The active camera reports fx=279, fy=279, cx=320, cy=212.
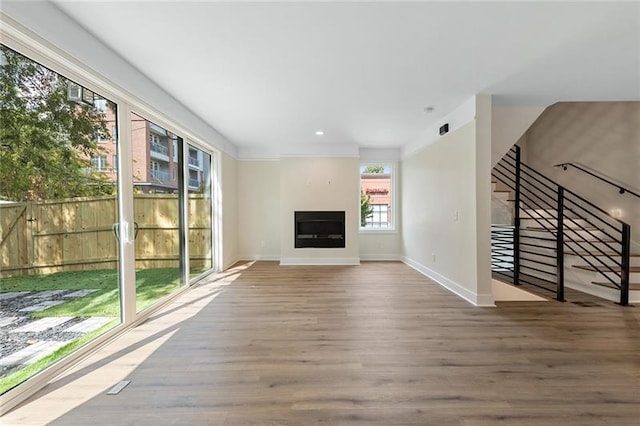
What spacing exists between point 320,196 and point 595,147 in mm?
4854

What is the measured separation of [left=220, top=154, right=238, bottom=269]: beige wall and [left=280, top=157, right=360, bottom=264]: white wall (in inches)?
41.8

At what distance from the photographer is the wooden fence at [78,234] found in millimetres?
1816

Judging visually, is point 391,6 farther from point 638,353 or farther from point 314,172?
point 314,172

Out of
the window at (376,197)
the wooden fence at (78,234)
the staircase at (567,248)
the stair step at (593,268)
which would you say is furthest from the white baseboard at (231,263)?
the stair step at (593,268)

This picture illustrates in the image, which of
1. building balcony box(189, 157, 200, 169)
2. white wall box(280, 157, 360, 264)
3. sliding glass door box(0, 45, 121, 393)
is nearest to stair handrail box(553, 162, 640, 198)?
white wall box(280, 157, 360, 264)

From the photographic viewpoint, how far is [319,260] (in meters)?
6.08

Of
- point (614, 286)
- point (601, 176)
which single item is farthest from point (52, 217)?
point (601, 176)

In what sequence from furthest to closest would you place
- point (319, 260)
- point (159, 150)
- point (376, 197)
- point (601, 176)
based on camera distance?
1. point (376, 197)
2. point (319, 260)
3. point (601, 176)
4. point (159, 150)

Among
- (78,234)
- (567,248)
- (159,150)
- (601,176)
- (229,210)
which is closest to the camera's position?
(78,234)

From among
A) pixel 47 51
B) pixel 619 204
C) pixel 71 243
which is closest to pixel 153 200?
pixel 71 243

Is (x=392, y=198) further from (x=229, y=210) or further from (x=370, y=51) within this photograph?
(x=370, y=51)

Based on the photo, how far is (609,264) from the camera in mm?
4012

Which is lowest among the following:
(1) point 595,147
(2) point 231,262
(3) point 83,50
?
(2) point 231,262

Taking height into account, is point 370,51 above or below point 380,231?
above
